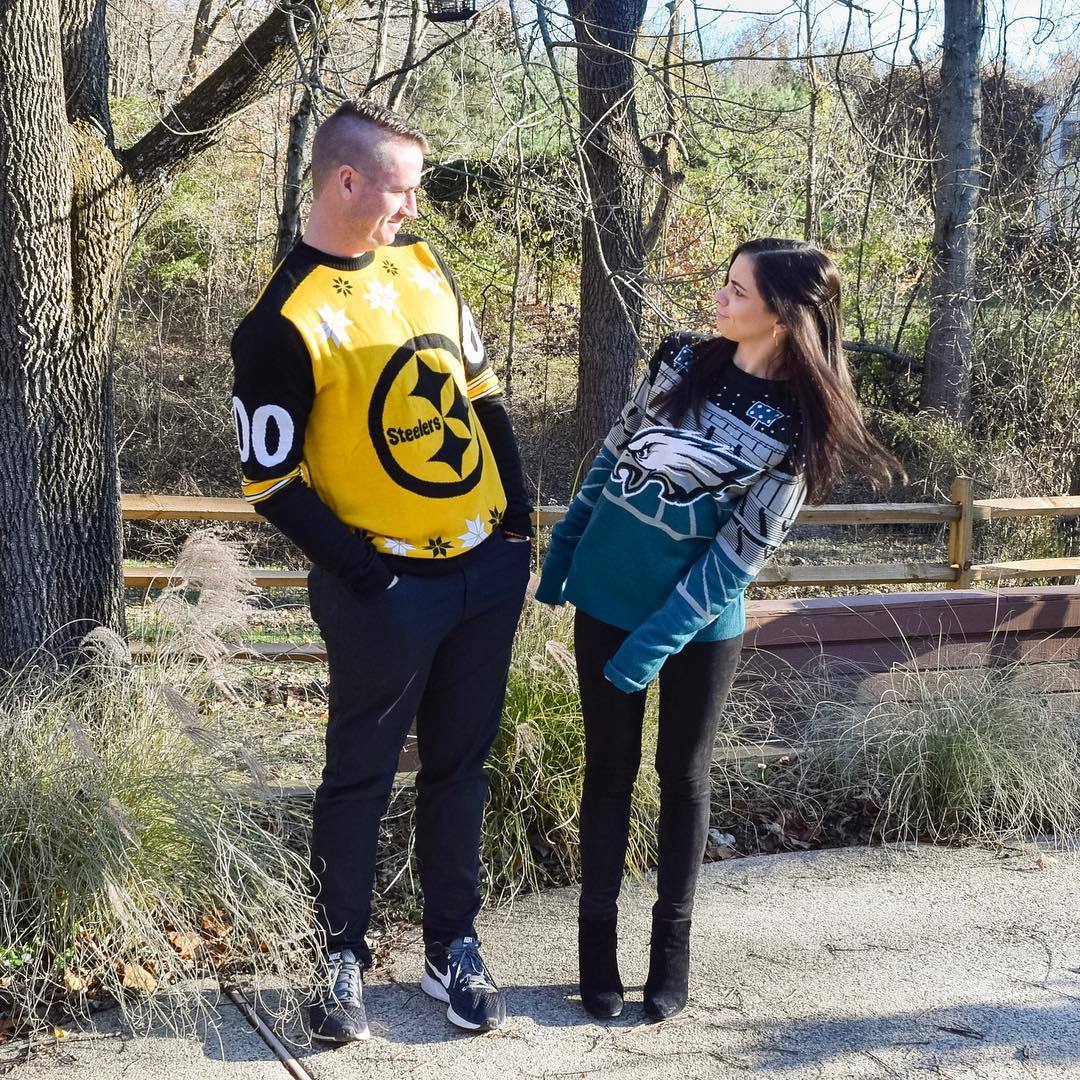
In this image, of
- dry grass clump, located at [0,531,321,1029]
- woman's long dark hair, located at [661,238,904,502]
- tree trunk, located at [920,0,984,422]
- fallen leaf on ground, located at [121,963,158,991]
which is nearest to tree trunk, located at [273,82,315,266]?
dry grass clump, located at [0,531,321,1029]

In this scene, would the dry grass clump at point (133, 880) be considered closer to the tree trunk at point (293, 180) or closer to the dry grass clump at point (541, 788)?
the dry grass clump at point (541, 788)

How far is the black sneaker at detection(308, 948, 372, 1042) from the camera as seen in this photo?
3.00 meters

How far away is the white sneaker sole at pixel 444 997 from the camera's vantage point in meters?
3.08

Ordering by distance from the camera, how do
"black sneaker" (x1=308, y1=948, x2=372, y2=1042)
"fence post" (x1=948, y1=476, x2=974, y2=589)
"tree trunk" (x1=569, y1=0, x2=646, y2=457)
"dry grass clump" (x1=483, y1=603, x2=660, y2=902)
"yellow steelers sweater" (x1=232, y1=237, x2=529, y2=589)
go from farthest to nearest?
"fence post" (x1=948, y1=476, x2=974, y2=589)
"tree trunk" (x1=569, y1=0, x2=646, y2=457)
"dry grass clump" (x1=483, y1=603, x2=660, y2=902)
"black sneaker" (x1=308, y1=948, x2=372, y2=1042)
"yellow steelers sweater" (x1=232, y1=237, x2=529, y2=589)

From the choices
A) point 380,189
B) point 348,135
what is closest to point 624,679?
point 380,189

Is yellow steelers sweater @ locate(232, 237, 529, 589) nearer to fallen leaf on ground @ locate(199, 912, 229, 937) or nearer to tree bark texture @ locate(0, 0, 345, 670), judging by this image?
fallen leaf on ground @ locate(199, 912, 229, 937)

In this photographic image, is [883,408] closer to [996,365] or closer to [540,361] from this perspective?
[996,365]

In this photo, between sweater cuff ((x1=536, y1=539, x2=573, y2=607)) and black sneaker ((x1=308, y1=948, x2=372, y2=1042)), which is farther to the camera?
sweater cuff ((x1=536, y1=539, x2=573, y2=607))

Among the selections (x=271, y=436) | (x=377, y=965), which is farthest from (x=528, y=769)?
(x=271, y=436)

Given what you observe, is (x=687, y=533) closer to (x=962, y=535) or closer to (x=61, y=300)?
(x=61, y=300)

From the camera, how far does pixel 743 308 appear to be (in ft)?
9.71

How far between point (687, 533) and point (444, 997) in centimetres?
138

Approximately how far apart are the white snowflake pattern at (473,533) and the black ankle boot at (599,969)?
3.35 feet

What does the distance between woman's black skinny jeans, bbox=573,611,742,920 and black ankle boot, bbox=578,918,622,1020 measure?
0.11 feet
